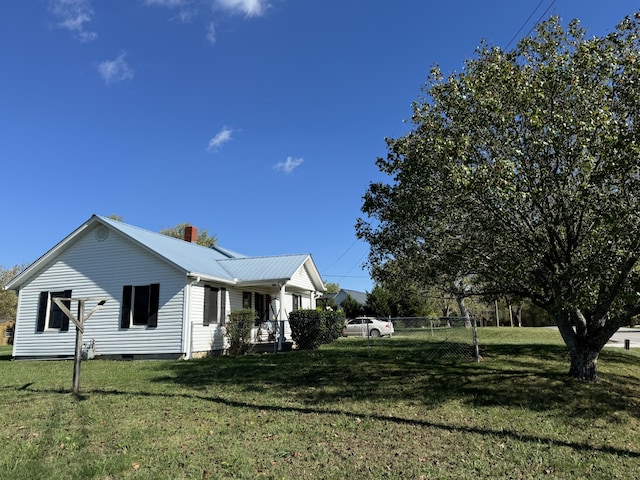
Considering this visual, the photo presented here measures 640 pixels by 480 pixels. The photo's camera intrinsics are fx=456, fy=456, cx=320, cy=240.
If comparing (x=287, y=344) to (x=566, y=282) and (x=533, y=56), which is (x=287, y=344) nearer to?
(x=566, y=282)

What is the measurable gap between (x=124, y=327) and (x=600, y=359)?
49.7 ft

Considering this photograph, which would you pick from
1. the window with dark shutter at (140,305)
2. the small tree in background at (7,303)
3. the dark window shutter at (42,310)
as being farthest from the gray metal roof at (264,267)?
the small tree in background at (7,303)

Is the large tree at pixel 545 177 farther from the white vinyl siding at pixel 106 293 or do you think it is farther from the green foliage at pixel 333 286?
the green foliage at pixel 333 286

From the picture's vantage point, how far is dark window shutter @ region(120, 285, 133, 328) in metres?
15.9

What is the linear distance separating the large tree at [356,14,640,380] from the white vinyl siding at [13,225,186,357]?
9.31m

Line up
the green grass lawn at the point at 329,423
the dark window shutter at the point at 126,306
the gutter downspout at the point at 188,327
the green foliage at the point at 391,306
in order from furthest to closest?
the green foliage at the point at 391,306 < the dark window shutter at the point at 126,306 < the gutter downspout at the point at 188,327 < the green grass lawn at the point at 329,423

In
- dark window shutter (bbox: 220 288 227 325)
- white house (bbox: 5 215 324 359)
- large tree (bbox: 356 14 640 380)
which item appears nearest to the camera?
large tree (bbox: 356 14 640 380)

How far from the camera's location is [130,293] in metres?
16.1

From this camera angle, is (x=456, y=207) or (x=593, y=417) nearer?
(x=593, y=417)

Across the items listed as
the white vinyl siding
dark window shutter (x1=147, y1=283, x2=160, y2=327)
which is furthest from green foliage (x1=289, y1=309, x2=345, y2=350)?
dark window shutter (x1=147, y1=283, x2=160, y2=327)

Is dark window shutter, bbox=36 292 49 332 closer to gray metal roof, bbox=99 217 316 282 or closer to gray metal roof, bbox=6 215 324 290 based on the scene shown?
gray metal roof, bbox=6 215 324 290

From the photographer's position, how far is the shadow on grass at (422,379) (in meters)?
8.11

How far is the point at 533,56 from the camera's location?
9156mm

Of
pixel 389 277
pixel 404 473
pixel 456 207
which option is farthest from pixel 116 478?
pixel 389 277
